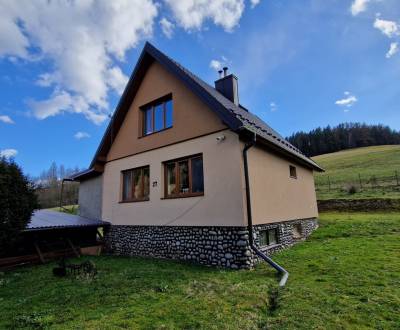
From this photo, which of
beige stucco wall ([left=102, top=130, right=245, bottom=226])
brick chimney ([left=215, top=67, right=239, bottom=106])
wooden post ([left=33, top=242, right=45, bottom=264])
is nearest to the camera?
beige stucco wall ([left=102, top=130, right=245, bottom=226])

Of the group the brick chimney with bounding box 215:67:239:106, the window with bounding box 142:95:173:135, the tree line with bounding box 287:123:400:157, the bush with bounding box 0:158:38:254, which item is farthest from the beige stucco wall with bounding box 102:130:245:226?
the tree line with bounding box 287:123:400:157

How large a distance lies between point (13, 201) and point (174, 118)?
18.2 feet

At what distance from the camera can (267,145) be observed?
8633 mm

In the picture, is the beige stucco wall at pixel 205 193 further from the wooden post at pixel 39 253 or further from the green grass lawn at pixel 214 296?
the wooden post at pixel 39 253

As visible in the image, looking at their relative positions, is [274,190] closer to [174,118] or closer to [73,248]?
[174,118]

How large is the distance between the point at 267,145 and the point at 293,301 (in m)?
5.33

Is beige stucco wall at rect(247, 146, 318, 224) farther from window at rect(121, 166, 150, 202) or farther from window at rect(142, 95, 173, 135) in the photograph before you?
window at rect(121, 166, 150, 202)

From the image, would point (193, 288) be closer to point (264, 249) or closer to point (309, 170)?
point (264, 249)

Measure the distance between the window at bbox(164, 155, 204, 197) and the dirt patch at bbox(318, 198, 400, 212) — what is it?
49.9 feet

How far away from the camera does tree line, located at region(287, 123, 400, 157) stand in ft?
198

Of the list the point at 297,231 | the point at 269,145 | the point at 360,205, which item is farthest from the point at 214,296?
the point at 360,205

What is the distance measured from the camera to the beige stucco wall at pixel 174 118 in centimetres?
842

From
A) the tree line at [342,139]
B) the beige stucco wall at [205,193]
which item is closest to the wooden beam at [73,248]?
the beige stucco wall at [205,193]

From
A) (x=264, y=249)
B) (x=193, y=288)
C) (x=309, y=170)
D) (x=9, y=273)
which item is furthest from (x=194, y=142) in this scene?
(x=309, y=170)
